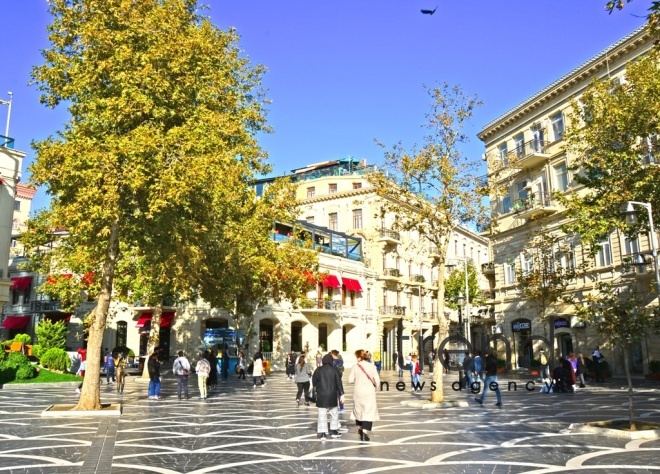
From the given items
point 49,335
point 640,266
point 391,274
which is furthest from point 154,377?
point 391,274

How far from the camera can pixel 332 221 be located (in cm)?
5859

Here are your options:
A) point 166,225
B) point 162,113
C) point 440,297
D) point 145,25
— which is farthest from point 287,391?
point 145,25

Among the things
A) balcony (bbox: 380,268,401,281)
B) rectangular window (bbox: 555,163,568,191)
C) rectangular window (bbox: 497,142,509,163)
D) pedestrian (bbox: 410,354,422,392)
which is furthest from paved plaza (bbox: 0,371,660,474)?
balcony (bbox: 380,268,401,281)

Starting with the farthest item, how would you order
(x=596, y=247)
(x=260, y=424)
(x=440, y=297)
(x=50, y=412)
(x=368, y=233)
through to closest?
(x=368, y=233), (x=596, y=247), (x=440, y=297), (x=50, y=412), (x=260, y=424)

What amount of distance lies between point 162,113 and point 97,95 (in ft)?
6.55

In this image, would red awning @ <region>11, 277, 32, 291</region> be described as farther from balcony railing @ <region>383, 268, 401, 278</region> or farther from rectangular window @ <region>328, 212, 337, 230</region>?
balcony railing @ <region>383, 268, 401, 278</region>

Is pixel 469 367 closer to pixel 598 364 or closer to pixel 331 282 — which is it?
pixel 598 364

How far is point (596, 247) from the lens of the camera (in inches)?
993

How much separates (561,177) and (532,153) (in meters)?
2.11

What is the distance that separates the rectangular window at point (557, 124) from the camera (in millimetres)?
35094

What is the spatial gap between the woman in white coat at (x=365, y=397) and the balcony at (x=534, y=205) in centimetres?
2420

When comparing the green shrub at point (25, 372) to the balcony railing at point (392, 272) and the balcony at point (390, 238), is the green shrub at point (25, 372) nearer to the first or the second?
the balcony at point (390, 238)

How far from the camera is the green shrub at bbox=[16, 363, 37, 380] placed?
26.6 meters

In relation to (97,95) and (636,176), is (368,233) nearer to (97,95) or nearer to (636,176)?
(636,176)
